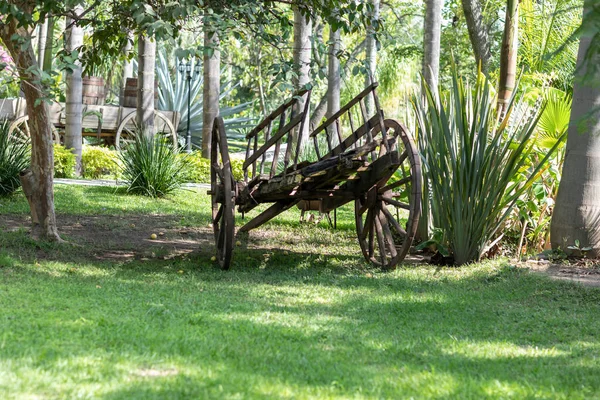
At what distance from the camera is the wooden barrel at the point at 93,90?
1867cm

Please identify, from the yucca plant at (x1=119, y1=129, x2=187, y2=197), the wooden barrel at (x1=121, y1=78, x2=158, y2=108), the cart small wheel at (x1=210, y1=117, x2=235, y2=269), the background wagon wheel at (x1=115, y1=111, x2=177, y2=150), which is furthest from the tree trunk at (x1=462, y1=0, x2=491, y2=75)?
the wooden barrel at (x1=121, y1=78, x2=158, y2=108)

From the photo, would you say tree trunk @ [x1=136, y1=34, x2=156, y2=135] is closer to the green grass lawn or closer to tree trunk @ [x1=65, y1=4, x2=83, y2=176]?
tree trunk @ [x1=65, y1=4, x2=83, y2=176]

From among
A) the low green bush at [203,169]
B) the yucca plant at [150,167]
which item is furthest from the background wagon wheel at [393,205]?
the low green bush at [203,169]

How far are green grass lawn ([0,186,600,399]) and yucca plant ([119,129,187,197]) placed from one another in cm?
403

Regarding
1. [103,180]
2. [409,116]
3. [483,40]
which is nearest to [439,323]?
[409,116]

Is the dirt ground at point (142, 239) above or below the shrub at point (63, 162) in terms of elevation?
below

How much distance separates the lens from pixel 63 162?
14.6 m

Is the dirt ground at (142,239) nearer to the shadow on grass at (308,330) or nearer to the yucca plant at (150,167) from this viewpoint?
the shadow on grass at (308,330)

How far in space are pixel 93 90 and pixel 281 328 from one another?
14770mm

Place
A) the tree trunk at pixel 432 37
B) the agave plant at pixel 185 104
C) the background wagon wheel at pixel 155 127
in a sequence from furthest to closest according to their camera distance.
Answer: the agave plant at pixel 185 104 < the background wagon wheel at pixel 155 127 < the tree trunk at pixel 432 37

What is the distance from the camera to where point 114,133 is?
19047mm

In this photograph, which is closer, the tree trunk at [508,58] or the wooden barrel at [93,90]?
the tree trunk at [508,58]

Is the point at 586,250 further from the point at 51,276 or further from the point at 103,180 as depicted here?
the point at 103,180

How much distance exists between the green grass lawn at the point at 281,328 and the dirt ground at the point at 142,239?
166mm
